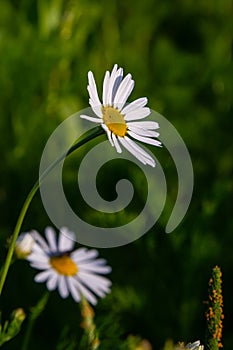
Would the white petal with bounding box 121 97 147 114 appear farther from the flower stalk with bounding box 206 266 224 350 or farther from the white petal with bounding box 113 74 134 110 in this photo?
the flower stalk with bounding box 206 266 224 350

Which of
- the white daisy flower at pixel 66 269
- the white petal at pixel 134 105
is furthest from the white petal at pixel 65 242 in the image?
the white petal at pixel 134 105

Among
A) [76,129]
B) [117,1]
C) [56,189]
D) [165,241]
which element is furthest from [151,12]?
[165,241]

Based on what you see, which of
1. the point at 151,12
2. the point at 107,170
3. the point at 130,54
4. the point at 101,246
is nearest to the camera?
the point at 101,246

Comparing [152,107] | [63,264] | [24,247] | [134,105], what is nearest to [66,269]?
[63,264]

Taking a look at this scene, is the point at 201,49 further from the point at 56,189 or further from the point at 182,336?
the point at 182,336

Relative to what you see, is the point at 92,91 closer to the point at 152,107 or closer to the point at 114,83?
the point at 114,83

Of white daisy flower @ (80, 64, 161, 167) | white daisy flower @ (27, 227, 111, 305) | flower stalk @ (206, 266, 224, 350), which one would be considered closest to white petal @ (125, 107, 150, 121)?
white daisy flower @ (80, 64, 161, 167)

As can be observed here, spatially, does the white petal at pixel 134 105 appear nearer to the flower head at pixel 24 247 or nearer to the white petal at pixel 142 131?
the white petal at pixel 142 131
